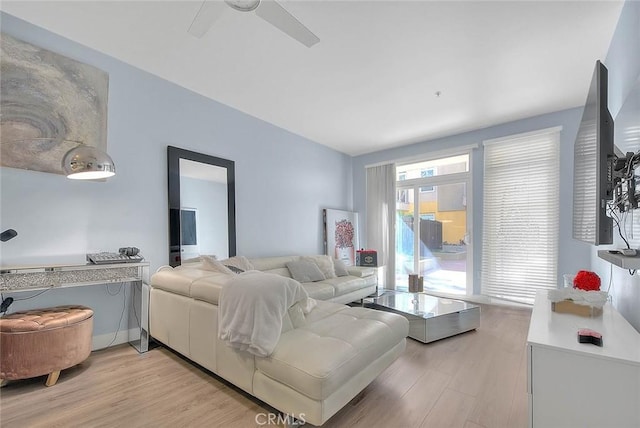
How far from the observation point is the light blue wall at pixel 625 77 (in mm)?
1629

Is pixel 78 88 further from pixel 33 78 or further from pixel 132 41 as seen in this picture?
pixel 132 41

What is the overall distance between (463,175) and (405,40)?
286 centimetres

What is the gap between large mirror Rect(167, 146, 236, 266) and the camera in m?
2.96

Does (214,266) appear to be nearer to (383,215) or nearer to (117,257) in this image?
(117,257)

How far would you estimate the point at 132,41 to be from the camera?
7.70ft

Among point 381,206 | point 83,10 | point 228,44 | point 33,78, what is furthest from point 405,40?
point 381,206

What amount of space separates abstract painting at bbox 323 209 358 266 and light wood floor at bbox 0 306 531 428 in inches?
110

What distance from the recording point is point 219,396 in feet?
5.93

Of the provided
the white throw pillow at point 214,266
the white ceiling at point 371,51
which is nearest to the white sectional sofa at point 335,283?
the white throw pillow at point 214,266

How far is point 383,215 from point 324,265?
191 centimetres

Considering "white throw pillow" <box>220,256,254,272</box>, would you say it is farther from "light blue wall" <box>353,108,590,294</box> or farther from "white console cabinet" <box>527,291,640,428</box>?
"light blue wall" <box>353,108,590,294</box>

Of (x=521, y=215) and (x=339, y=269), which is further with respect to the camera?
(x=339, y=269)

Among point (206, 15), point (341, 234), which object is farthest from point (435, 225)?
point (206, 15)

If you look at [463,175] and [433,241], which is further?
[433,241]
